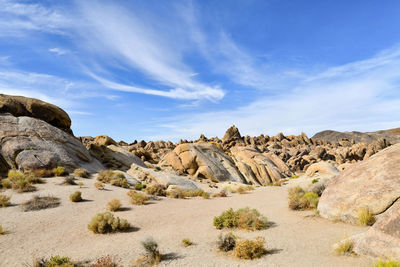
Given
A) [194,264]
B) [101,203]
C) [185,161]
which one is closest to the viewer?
[194,264]

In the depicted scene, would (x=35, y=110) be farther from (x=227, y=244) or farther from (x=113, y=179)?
(x=227, y=244)

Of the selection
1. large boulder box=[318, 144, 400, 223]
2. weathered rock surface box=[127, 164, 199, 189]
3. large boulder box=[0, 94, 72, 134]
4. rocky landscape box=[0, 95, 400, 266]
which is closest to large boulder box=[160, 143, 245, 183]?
rocky landscape box=[0, 95, 400, 266]

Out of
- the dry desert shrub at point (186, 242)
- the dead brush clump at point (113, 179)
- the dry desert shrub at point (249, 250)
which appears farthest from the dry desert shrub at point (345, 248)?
the dead brush clump at point (113, 179)

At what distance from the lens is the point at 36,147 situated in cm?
2192

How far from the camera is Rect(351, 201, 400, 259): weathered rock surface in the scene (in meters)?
6.17

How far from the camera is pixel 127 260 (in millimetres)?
7945

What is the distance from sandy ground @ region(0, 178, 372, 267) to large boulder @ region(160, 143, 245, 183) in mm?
14287

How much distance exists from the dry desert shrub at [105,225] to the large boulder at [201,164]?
18.5 m

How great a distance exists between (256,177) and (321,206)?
23.4 metres

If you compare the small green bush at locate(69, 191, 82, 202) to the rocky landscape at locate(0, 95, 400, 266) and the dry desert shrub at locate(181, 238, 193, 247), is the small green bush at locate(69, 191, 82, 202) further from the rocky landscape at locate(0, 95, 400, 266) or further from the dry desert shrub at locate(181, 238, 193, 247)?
the dry desert shrub at locate(181, 238, 193, 247)

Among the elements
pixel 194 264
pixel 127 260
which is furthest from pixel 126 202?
pixel 194 264

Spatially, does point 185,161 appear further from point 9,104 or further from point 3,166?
point 9,104

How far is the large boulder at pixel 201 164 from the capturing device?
2955cm

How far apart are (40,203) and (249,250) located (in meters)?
12.1
